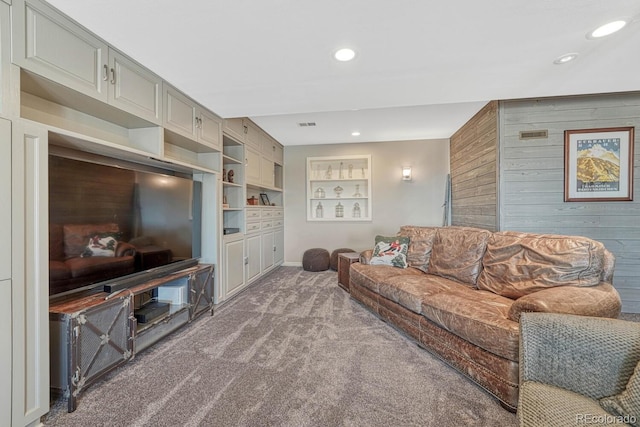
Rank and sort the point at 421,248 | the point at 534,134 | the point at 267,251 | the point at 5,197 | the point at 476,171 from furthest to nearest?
1. the point at 267,251
2. the point at 476,171
3. the point at 421,248
4. the point at 534,134
5. the point at 5,197

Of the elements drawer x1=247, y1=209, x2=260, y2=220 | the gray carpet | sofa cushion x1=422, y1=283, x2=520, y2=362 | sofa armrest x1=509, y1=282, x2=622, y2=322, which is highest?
drawer x1=247, y1=209, x2=260, y2=220

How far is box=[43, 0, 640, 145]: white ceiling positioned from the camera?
1442mm

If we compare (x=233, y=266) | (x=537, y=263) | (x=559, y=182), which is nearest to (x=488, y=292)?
(x=537, y=263)

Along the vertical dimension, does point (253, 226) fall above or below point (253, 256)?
above

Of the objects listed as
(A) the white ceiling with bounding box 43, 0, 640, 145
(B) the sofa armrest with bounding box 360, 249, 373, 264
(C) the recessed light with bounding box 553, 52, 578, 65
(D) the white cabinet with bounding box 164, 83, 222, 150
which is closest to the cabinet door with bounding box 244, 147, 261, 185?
(D) the white cabinet with bounding box 164, 83, 222, 150

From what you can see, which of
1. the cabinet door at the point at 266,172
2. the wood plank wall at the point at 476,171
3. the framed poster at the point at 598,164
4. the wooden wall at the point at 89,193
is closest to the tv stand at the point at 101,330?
the wooden wall at the point at 89,193

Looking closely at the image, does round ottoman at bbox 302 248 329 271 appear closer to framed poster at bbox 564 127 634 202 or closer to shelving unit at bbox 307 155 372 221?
shelving unit at bbox 307 155 372 221

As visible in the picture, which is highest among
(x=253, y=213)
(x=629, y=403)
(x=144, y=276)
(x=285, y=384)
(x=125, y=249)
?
(x=253, y=213)

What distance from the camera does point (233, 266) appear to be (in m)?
3.41

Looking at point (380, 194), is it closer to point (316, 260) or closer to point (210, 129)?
point (316, 260)

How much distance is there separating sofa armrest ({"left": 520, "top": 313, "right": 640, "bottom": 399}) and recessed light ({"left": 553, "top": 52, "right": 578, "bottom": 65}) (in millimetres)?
1800

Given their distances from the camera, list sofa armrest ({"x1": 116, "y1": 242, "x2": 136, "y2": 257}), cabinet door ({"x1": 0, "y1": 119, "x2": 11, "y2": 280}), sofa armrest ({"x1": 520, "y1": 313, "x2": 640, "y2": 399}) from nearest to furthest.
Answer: sofa armrest ({"x1": 520, "y1": 313, "x2": 640, "y2": 399}), cabinet door ({"x1": 0, "y1": 119, "x2": 11, "y2": 280}), sofa armrest ({"x1": 116, "y1": 242, "x2": 136, "y2": 257})

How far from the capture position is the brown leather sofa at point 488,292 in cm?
154

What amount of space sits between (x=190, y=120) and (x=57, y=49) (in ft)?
3.75
